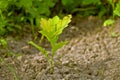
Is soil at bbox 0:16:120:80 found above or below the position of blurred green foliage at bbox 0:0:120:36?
below

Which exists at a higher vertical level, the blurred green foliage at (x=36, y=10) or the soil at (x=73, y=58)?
the blurred green foliage at (x=36, y=10)

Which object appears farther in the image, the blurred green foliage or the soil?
the blurred green foliage

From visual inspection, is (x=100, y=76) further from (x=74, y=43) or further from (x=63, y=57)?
(x=74, y=43)

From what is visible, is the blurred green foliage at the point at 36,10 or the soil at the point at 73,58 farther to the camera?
the blurred green foliage at the point at 36,10

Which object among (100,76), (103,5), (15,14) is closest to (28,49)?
(15,14)
